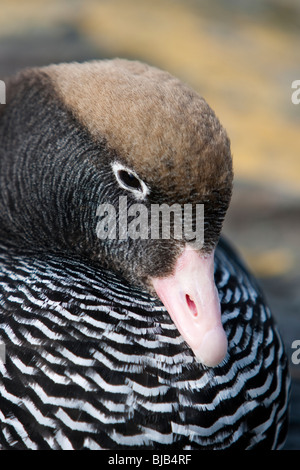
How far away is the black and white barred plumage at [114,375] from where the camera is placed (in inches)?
87.8

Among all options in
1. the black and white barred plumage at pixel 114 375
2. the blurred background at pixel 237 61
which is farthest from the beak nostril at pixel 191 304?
the blurred background at pixel 237 61

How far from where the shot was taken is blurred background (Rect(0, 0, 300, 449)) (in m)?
4.41

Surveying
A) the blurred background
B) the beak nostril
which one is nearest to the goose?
the beak nostril

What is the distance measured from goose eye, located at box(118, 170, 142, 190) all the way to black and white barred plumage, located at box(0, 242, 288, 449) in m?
0.39

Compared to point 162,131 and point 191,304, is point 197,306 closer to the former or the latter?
point 191,304

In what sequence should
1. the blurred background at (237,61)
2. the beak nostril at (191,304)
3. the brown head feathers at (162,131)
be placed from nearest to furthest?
the brown head feathers at (162,131) → the beak nostril at (191,304) → the blurred background at (237,61)

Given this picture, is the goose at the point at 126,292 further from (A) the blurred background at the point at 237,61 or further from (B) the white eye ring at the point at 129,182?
(A) the blurred background at the point at 237,61

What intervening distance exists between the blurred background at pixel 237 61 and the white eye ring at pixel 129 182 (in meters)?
1.85

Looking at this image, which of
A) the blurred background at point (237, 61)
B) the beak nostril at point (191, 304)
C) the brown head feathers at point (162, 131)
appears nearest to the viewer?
the brown head feathers at point (162, 131)

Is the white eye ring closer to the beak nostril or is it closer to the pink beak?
the pink beak

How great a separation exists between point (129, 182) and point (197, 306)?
0.45 meters

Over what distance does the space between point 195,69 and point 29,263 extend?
11.5 ft

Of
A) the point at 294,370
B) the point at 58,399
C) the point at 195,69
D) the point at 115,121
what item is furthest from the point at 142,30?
the point at 58,399
